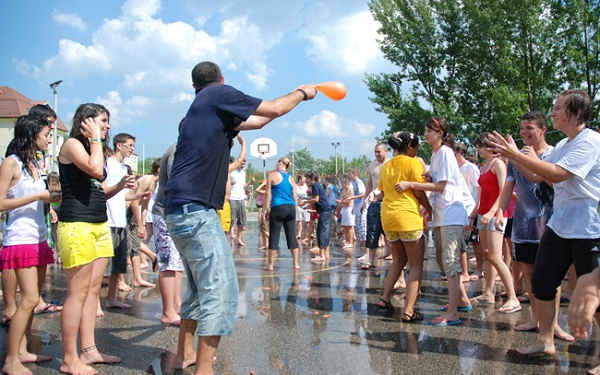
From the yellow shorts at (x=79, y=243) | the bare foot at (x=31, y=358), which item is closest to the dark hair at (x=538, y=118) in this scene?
the yellow shorts at (x=79, y=243)

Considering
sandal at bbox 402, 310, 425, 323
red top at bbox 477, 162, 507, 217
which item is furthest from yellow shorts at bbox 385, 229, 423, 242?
red top at bbox 477, 162, 507, 217

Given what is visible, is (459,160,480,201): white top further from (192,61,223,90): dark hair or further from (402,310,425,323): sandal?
(192,61,223,90): dark hair

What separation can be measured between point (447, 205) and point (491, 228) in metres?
0.76

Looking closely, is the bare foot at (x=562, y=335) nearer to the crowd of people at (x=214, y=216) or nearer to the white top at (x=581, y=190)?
the crowd of people at (x=214, y=216)

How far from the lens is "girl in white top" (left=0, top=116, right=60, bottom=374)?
12.5 feet

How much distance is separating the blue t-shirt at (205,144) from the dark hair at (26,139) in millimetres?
1544

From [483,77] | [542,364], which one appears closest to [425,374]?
[542,364]

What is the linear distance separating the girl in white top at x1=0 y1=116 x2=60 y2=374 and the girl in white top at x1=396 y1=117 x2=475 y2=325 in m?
3.48

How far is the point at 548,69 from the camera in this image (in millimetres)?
24016

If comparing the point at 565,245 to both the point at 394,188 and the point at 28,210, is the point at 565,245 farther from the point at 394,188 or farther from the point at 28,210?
the point at 28,210

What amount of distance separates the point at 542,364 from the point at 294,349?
6.75ft

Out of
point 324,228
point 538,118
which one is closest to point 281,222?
point 324,228

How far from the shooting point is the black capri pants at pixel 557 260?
3.63 metres

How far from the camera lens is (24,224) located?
13.6 feet
